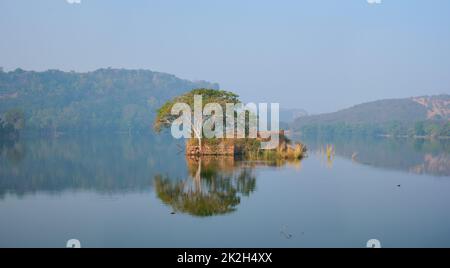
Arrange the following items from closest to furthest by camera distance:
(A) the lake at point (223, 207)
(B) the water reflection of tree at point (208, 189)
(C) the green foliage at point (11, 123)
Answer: (A) the lake at point (223, 207) → (B) the water reflection of tree at point (208, 189) → (C) the green foliage at point (11, 123)

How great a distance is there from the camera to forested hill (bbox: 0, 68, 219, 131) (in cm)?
11319

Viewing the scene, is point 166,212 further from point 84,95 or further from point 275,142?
point 84,95

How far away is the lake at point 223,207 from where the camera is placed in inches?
457

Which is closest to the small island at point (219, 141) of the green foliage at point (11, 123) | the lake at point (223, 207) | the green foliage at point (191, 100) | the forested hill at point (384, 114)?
the green foliage at point (191, 100)

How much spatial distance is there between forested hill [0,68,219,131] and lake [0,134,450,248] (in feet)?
279

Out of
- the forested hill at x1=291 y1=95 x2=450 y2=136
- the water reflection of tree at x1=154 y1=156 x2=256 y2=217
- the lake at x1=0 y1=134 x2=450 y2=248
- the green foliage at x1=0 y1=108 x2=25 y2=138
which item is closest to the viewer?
the lake at x1=0 y1=134 x2=450 y2=248

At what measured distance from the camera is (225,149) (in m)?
33.1

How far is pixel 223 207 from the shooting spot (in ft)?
48.9

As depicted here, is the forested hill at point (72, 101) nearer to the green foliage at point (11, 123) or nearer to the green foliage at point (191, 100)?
the green foliage at point (11, 123)

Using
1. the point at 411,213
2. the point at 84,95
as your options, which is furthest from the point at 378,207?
the point at 84,95

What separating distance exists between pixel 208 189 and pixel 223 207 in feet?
10.4

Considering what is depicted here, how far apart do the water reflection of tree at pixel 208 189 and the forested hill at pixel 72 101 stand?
3323 inches

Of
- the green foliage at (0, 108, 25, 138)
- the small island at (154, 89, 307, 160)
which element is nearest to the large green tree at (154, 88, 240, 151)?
the small island at (154, 89, 307, 160)

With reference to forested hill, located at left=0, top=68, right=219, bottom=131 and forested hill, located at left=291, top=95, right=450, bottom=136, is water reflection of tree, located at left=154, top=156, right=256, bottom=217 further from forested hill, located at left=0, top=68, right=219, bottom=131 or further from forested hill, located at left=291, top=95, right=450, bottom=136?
forested hill, located at left=291, top=95, right=450, bottom=136
